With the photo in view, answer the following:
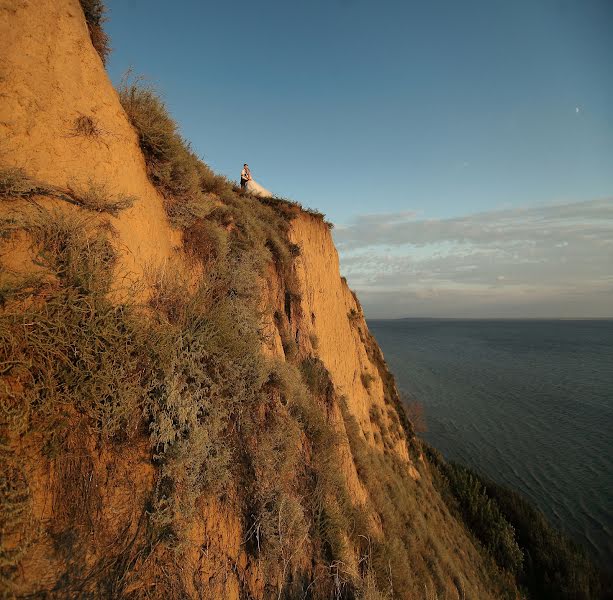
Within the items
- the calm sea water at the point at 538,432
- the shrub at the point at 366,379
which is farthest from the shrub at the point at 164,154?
the calm sea water at the point at 538,432

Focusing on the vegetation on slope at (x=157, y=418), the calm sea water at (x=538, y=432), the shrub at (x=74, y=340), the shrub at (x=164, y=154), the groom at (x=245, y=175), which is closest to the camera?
the vegetation on slope at (x=157, y=418)

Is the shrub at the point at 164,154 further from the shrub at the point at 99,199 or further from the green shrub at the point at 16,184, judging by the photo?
the green shrub at the point at 16,184

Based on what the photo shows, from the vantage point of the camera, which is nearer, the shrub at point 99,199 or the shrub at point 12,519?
the shrub at point 12,519

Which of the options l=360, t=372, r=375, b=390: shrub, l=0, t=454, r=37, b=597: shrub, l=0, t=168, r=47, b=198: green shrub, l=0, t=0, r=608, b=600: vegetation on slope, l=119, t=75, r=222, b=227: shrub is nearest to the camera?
l=0, t=454, r=37, b=597: shrub

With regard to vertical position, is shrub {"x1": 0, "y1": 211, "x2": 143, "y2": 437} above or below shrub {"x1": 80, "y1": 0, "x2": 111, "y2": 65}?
below

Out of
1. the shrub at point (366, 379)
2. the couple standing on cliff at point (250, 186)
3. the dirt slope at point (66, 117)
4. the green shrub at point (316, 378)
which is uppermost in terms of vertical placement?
the couple standing on cliff at point (250, 186)

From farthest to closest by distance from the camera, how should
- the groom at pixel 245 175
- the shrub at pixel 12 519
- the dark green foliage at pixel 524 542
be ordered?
the dark green foliage at pixel 524 542
the groom at pixel 245 175
the shrub at pixel 12 519

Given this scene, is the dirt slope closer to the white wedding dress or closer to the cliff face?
the cliff face

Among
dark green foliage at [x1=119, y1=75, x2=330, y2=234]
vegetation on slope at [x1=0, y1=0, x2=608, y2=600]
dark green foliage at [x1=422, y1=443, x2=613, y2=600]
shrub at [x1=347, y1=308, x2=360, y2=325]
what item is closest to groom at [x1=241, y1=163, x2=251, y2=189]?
dark green foliage at [x1=119, y1=75, x2=330, y2=234]
